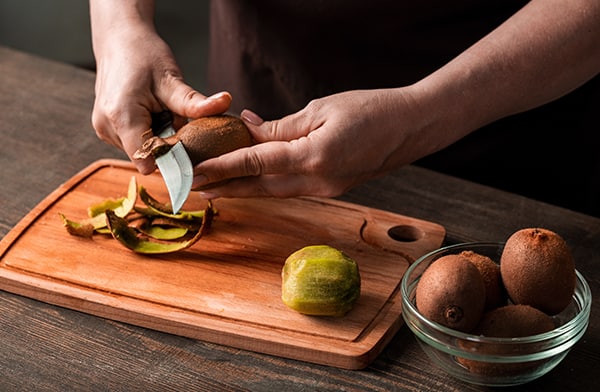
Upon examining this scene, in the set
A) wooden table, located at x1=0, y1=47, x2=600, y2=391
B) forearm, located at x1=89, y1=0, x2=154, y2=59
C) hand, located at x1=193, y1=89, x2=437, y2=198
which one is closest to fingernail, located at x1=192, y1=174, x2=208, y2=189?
hand, located at x1=193, y1=89, x2=437, y2=198

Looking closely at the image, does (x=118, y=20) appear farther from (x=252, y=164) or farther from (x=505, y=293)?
(x=505, y=293)

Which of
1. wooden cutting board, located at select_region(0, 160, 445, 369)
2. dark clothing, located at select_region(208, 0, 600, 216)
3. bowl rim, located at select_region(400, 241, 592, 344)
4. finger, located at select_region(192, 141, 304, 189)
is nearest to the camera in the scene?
bowl rim, located at select_region(400, 241, 592, 344)

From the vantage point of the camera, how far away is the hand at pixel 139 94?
4.86ft

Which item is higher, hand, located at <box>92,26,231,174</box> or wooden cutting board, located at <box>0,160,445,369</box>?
hand, located at <box>92,26,231,174</box>

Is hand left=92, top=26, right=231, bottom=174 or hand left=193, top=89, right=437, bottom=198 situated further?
hand left=92, top=26, right=231, bottom=174

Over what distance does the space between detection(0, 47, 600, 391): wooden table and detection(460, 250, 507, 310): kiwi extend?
12cm

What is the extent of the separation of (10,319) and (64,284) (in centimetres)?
9

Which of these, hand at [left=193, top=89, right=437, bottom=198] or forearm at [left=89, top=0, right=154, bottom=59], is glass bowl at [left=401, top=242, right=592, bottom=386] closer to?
hand at [left=193, top=89, right=437, bottom=198]

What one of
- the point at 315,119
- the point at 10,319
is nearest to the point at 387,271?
the point at 315,119

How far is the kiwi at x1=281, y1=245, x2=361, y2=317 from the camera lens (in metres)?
1.25

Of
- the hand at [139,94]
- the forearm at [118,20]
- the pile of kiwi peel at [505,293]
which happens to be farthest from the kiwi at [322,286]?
the forearm at [118,20]

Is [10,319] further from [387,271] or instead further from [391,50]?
[391,50]

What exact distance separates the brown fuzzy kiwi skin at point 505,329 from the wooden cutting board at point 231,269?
0.16 metres

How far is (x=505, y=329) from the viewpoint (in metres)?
1.09
